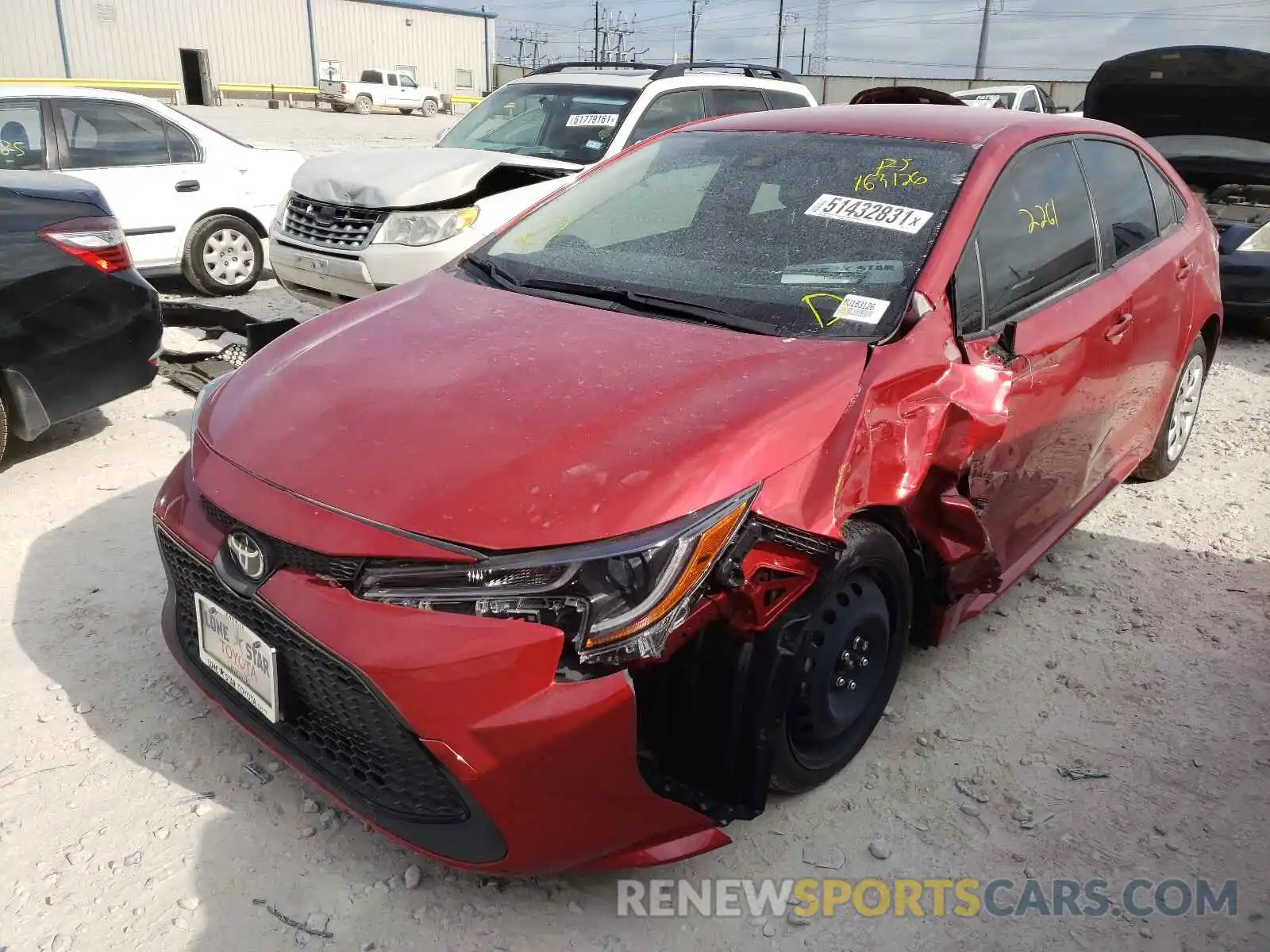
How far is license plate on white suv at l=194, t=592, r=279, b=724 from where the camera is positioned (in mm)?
2088

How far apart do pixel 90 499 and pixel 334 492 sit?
8.30 feet

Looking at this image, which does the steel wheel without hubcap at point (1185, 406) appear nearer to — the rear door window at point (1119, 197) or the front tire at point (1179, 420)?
the front tire at point (1179, 420)

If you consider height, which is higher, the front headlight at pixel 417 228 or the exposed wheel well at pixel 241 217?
the front headlight at pixel 417 228

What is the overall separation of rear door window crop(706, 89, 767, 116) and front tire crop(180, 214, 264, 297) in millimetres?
3547

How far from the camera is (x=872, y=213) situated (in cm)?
274

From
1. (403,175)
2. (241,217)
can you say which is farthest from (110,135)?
(403,175)

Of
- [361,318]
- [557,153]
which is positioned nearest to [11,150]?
[557,153]

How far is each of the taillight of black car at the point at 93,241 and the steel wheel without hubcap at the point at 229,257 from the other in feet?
9.45

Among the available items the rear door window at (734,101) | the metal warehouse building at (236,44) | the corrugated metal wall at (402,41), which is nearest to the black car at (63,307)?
the rear door window at (734,101)

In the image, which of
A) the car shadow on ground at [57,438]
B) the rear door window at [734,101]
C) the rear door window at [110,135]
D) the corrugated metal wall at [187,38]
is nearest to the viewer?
the car shadow on ground at [57,438]

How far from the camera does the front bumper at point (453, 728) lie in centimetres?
181

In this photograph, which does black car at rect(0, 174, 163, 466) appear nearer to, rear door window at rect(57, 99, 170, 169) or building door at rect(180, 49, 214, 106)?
rear door window at rect(57, 99, 170, 169)

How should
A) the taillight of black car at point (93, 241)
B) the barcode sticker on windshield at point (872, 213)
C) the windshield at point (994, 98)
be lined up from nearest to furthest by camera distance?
1. the barcode sticker on windshield at point (872, 213)
2. the taillight of black car at point (93, 241)
3. the windshield at point (994, 98)

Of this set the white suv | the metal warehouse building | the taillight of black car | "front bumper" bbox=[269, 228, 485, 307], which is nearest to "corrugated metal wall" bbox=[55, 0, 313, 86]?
the metal warehouse building
